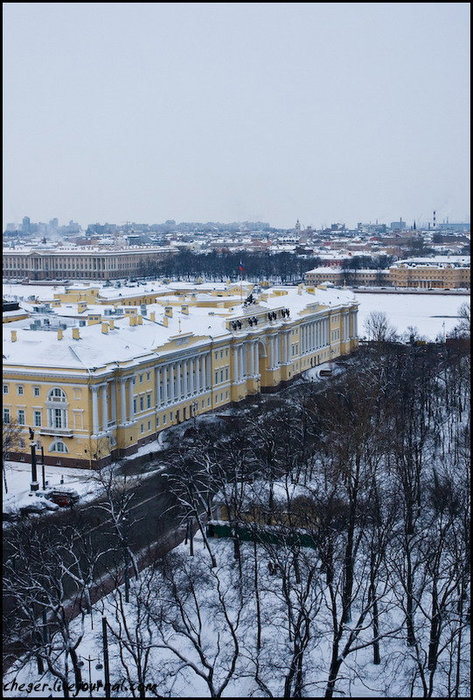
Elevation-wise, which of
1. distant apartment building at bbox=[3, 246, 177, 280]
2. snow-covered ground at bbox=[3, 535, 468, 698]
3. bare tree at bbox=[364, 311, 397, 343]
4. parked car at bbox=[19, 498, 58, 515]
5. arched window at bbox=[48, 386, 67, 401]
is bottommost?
snow-covered ground at bbox=[3, 535, 468, 698]

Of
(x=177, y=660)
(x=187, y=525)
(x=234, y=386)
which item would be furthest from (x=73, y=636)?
(x=234, y=386)

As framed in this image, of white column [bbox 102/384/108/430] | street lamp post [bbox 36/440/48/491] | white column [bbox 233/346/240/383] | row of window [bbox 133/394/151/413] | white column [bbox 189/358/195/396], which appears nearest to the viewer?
street lamp post [bbox 36/440/48/491]

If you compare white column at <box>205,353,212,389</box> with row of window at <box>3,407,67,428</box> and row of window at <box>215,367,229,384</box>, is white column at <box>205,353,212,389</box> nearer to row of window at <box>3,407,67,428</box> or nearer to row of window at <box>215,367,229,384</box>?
row of window at <box>215,367,229,384</box>

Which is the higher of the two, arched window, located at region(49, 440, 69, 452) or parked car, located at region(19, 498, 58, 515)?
arched window, located at region(49, 440, 69, 452)

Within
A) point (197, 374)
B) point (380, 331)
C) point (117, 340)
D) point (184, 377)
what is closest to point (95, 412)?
point (117, 340)

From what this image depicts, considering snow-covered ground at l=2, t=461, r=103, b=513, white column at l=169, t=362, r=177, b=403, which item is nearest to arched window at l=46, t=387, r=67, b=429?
snow-covered ground at l=2, t=461, r=103, b=513

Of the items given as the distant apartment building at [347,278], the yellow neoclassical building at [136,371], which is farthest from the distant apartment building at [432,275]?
the yellow neoclassical building at [136,371]

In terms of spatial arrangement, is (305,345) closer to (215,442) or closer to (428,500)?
(215,442)

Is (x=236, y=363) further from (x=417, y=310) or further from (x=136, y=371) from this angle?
(x=417, y=310)
